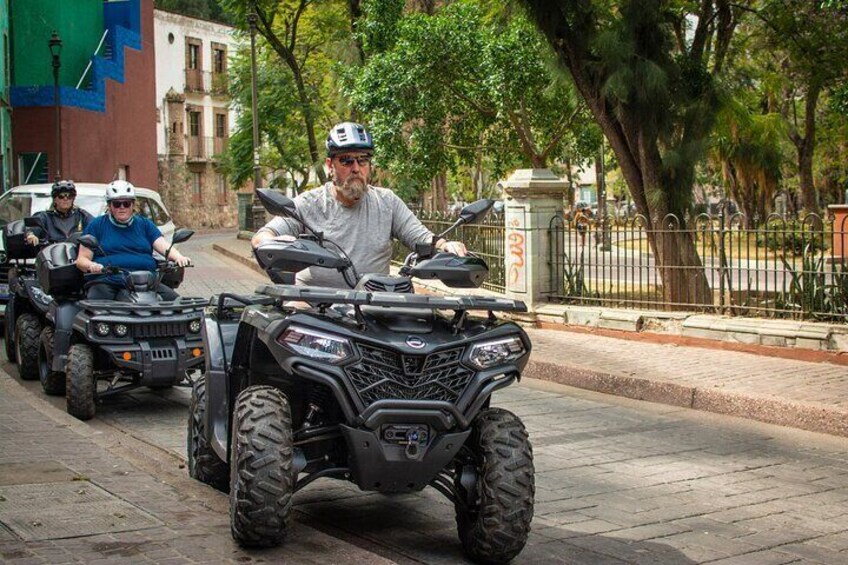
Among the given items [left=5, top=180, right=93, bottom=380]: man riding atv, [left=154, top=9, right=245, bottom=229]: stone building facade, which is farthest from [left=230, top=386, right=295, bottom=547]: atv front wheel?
[left=154, top=9, right=245, bottom=229]: stone building facade

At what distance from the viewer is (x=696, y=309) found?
44.2 ft

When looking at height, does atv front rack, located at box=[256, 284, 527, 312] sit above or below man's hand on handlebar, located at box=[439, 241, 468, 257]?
below

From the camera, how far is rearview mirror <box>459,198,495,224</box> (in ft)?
18.8

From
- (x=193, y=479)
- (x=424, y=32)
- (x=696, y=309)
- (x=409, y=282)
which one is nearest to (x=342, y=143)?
(x=409, y=282)

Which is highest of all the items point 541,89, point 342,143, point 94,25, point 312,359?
point 94,25

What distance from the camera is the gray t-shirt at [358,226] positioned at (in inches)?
242

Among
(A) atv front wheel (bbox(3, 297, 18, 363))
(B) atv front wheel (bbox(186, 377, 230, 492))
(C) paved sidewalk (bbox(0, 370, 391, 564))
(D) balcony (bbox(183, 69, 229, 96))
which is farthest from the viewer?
(D) balcony (bbox(183, 69, 229, 96))

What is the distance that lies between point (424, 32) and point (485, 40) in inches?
45.7

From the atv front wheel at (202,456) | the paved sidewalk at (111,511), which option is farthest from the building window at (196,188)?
the atv front wheel at (202,456)

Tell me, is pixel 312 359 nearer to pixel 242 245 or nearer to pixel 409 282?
pixel 409 282

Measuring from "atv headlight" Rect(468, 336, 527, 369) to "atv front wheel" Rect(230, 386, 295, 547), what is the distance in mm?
897

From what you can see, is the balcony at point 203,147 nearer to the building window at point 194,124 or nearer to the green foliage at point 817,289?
the building window at point 194,124

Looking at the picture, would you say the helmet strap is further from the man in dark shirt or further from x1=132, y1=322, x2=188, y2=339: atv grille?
the man in dark shirt

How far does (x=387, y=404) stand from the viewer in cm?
518
